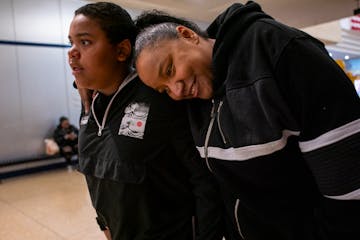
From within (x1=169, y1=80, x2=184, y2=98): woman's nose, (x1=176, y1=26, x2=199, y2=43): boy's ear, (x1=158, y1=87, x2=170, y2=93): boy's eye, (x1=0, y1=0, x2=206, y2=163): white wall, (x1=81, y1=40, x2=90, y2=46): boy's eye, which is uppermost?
(x1=176, y1=26, x2=199, y2=43): boy's ear

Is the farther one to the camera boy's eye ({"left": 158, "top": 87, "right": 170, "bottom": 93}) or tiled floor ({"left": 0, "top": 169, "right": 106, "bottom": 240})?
tiled floor ({"left": 0, "top": 169, "right": 106, "bottom": 240})

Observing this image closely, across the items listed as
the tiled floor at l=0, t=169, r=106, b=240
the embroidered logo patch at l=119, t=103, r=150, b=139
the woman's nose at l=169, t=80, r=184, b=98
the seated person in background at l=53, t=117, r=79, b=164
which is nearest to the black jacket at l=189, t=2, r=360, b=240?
the woman's nose at l=169, t=80, r=184, b=98

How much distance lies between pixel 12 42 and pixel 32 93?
97 centimetres

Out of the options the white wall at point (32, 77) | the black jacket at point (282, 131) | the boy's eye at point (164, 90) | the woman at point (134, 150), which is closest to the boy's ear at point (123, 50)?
the woman at point (134, 150)

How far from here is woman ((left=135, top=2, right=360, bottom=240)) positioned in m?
0.75

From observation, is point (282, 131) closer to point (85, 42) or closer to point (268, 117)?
point (268, 117)

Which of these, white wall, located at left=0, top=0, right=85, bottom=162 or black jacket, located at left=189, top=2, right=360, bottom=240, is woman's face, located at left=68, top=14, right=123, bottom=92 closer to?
black jacket, located at left=189, top=2, right=360, bottom=240

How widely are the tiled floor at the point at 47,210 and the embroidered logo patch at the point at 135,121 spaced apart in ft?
7.07

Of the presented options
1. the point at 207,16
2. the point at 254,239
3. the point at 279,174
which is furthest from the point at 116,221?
the point at 207,16

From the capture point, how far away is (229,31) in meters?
0.90

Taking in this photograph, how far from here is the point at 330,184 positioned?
784mm

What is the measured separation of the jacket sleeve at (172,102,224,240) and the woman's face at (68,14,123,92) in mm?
315

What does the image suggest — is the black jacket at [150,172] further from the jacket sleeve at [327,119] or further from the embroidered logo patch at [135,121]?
the jacket sleeve at [327,119]

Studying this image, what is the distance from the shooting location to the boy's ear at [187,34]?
3.39 feet
